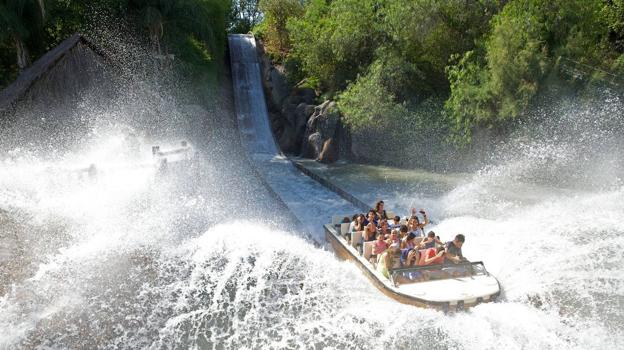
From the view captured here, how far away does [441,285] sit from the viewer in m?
8.96

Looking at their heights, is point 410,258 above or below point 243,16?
below

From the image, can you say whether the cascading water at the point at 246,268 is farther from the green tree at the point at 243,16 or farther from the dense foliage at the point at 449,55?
the green tree at the point at 243,16

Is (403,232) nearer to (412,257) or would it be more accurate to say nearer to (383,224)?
(383,224)

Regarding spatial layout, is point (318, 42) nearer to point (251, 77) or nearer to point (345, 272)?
point (251, 77)

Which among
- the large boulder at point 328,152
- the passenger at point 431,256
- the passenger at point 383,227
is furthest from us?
the large boulder at point 328,152

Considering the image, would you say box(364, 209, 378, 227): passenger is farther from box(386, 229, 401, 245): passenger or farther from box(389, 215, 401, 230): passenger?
box(386, 229, 401, 245): passenger

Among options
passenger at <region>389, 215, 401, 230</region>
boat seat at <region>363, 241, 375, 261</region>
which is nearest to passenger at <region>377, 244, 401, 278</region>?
boat seat at <region>363, 241, 375, 261</region>

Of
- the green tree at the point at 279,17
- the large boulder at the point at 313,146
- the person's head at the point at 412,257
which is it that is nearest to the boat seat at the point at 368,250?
the person's head at the point at 412,257

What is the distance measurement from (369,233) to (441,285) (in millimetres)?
2407

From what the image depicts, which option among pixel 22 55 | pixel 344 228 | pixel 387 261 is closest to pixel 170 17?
pixel 22 55

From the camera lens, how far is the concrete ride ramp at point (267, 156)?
16484 millimetres

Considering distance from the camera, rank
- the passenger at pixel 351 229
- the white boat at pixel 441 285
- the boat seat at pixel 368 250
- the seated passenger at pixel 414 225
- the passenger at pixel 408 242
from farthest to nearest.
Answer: the passenger at pixel 351 229, the seated passenger at pixel 414 225, the boat seat at pixel 368 250, the passenger at pixel 408 242, the white boat at pixel 441 285

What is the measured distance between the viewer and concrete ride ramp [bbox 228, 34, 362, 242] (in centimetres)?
1648

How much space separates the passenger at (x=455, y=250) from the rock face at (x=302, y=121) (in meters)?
15.4
